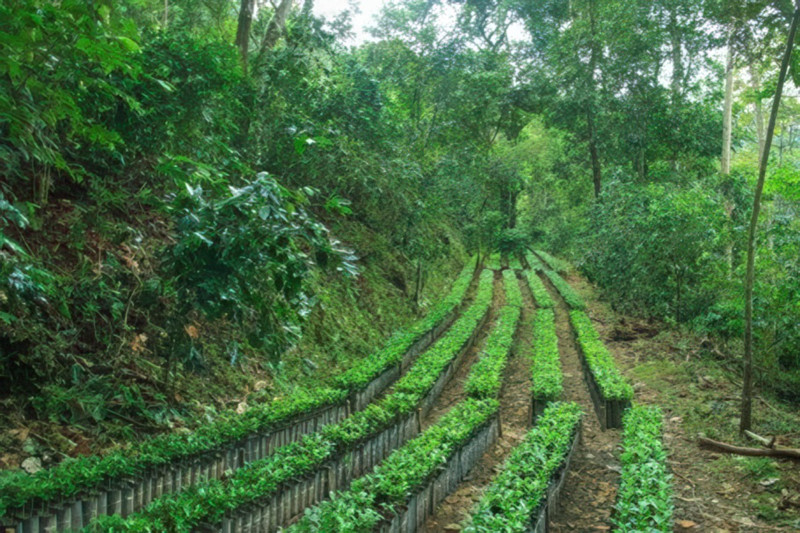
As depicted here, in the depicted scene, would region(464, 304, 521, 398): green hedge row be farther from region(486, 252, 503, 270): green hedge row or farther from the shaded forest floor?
region(486, 252, 503, 270): green hedge row

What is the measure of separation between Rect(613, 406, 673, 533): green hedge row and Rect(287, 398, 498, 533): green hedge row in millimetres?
1644

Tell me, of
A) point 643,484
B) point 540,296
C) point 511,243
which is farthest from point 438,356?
point 511,243

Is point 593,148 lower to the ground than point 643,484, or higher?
higher

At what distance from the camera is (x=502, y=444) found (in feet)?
22.5

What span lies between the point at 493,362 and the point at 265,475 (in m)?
5.50

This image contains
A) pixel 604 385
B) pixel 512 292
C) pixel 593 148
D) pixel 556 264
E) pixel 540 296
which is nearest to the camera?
pixel 604 385

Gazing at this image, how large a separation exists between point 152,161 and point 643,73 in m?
15.4

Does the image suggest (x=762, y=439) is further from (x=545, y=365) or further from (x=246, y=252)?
(x=246, y=252)

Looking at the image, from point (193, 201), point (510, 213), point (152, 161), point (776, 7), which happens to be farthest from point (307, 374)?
point (510, 213)

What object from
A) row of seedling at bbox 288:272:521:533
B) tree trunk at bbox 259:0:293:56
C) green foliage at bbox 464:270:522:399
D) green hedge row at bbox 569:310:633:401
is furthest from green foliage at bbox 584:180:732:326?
tree trunk at bbox 259:0:293:56

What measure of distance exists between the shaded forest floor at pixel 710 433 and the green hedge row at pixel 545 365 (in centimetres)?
154

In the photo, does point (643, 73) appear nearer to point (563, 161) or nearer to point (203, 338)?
point (563, 161)

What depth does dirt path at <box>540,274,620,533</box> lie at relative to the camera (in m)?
4.90

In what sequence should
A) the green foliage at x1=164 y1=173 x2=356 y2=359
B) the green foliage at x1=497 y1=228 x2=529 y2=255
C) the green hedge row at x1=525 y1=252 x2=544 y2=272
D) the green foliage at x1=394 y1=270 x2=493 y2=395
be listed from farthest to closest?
the green foliage at x1=497 y1=228 x2=529 y2=255 → the green hedge row at x1=525 y1=252 x2=544 y2=272 → the green foliage at x1=394 y1=270 x2=493 y2=395 → the green foliage at x1=164 y1=173 x2=356 y2=359
